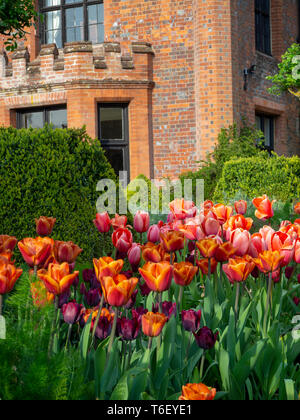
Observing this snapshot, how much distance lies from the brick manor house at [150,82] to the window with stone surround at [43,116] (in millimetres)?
26

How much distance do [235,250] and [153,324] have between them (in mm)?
793

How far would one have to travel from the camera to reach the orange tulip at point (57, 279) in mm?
1839

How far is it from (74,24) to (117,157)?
452 cm

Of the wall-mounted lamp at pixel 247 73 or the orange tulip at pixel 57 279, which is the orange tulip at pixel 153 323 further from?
the wall-mounted lamp at pixel 247 73

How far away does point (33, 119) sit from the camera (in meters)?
14.8

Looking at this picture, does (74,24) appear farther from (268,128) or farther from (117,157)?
(268,128)

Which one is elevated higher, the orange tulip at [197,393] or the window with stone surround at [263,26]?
the window with stone surround at [263,26]

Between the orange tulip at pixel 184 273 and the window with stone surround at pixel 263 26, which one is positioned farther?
the window with stone surround at pixel 263 26

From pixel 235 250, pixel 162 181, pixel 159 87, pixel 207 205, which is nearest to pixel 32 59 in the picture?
pixel 159 87

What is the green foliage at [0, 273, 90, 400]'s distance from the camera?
149cm

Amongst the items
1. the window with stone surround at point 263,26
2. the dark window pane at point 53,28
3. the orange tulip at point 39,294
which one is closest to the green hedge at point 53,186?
the orange tulip at point 39,294

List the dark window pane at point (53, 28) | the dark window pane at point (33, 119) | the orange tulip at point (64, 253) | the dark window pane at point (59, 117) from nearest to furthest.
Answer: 1. the orange tulip at point (64, 253)
2. the dark window pane at point (59, 117)
3. the dark window pane at point (33, 119)
4. the dark window pane at point (53, 28)

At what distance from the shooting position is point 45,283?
1.84 metres

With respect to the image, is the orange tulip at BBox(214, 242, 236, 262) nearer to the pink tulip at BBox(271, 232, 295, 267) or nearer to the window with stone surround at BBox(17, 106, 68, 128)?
the pink tulip at BBox(271, 232, 295, 267)
